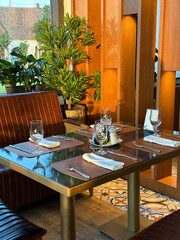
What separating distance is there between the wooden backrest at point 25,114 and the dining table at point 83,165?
0.81m

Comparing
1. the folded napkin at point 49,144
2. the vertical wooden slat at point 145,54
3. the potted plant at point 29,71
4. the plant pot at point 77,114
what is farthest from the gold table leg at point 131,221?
the potted plant at point 29,71

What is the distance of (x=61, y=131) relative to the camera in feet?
11.4

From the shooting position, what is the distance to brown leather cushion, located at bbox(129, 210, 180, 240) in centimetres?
161

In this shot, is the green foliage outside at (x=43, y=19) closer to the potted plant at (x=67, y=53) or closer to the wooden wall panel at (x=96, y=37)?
the potted plant at (x=67, y=53)

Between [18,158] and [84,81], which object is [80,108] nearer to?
[84,81]

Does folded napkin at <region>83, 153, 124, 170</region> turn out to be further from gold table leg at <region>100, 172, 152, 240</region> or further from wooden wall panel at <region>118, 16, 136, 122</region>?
wooden wall panel at <region>118, 16, 136, 122</region>

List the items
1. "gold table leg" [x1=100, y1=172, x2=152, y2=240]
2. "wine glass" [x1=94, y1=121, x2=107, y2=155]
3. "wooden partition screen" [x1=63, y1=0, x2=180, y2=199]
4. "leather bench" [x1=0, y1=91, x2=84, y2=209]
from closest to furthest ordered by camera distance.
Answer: "wine glass" [x1=94, y1=121, x2=107, y2=155]
"gold table leg" [x1=100, y1=172, x2=152, y2=240]
"leather bench" [x1=0, y1=91, x2=84, y2=209]
"wooden partition screen" [x1=63, y1=0, x2=180, y2=199]

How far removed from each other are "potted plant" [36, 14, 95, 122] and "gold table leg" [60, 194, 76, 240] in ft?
7.74

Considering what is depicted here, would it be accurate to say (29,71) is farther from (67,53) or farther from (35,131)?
(35,131)

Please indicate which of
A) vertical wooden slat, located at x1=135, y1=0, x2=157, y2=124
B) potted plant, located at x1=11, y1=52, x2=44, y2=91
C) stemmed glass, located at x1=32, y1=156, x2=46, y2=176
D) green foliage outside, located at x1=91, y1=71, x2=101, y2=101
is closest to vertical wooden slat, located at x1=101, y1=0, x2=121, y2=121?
vertical wooden slat, located at x1=135, y1=0, x2=157, y2=124

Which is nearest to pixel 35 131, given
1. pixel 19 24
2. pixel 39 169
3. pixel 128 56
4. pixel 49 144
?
pixel 49 144

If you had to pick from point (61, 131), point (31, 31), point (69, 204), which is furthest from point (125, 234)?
point (31, 31)

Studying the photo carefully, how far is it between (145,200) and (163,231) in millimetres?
1430

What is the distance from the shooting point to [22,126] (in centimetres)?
314
